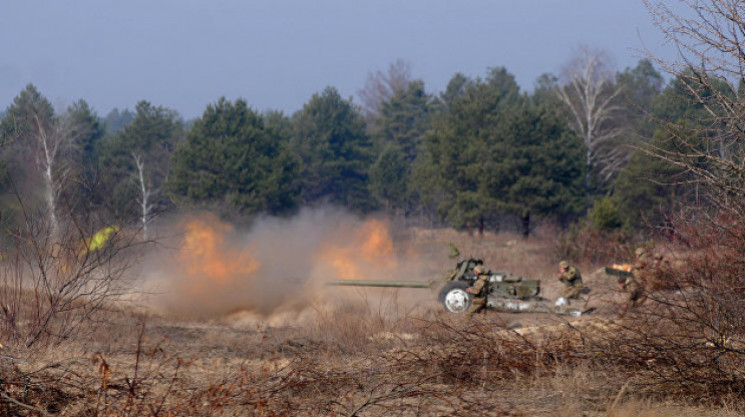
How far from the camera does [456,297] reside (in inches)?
748

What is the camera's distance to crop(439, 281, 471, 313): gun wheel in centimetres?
1895

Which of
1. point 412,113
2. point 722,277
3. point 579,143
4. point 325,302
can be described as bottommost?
point 325,302

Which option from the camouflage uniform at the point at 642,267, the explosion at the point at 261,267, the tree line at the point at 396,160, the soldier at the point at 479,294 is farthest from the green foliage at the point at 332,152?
the camouflage uniform at the point at 642,267

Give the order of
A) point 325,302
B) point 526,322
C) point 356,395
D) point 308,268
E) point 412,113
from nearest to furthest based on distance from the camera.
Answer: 1. point 356,395
2. point 526,322
3. point 325,302
4. point 308,268
5. point 412,113

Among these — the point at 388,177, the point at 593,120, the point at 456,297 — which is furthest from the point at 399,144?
the point at 456,297

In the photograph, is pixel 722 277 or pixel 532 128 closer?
pixel 722 277

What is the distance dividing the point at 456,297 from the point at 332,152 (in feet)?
124

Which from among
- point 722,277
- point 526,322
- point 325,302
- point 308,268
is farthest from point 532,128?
point 722,277

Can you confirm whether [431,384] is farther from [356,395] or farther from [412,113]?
[412,113]

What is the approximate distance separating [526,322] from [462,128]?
2838 cm

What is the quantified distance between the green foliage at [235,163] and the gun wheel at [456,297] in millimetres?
21783

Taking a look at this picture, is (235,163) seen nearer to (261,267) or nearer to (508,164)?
(508,164)

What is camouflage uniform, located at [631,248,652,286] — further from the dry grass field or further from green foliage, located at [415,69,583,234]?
green foliage, located at [415,69,583,234]

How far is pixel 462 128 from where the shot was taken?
4381 cm
